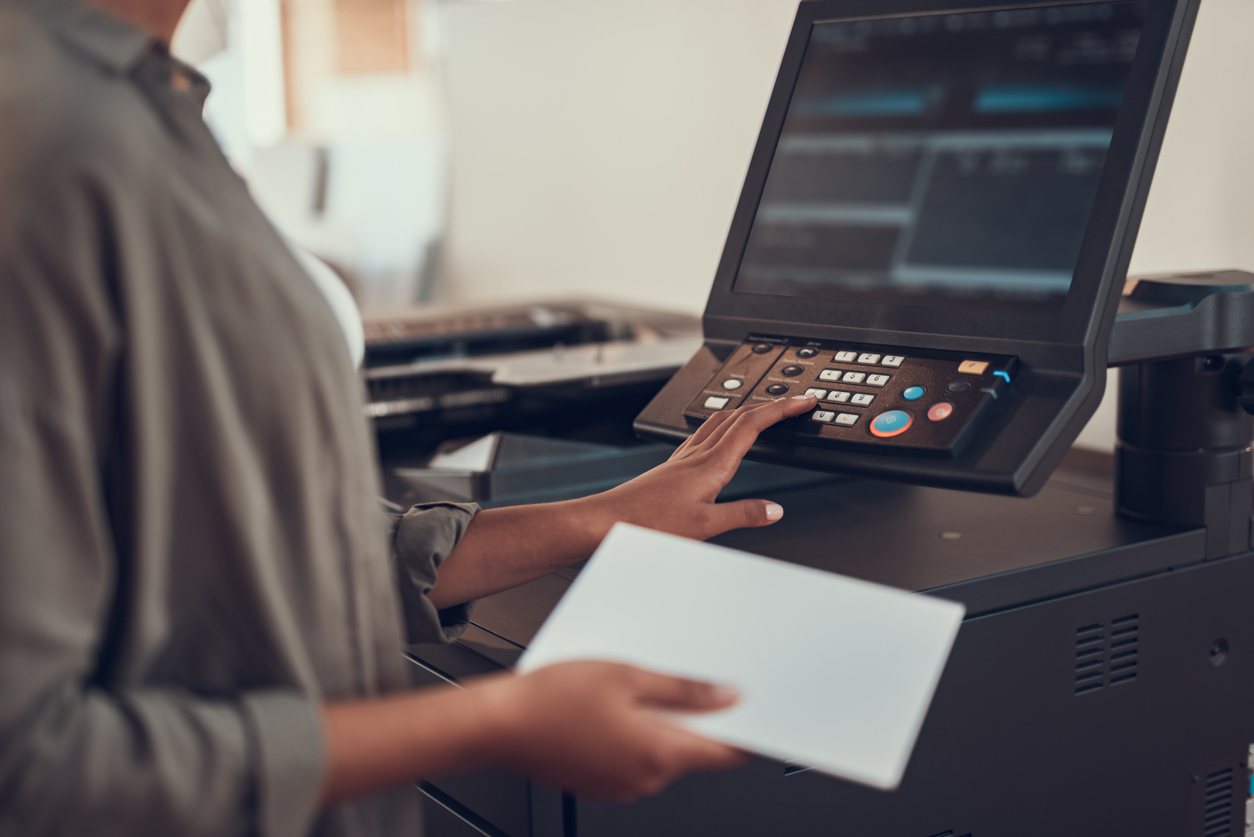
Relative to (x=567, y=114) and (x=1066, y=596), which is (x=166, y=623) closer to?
(x=1066, y=596)

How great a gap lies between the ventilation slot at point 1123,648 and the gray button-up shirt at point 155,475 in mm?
538

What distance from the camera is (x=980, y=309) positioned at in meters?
0.74

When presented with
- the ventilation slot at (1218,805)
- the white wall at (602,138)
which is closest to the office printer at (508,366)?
the white wall at (602,138)

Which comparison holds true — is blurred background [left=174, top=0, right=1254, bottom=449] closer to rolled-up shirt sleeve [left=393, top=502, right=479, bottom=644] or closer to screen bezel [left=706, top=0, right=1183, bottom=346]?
screen bezel [left=706, top=0, right=1183, bottom=346]

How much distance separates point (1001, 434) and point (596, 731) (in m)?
0.33

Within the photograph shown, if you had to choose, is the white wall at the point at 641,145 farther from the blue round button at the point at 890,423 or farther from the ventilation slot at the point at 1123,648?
the blue round button at the point at 890,423

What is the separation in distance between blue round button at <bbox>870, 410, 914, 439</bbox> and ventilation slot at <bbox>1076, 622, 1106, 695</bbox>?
22cm

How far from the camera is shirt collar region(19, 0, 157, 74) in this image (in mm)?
417

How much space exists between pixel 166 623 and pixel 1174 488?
27.7 inches

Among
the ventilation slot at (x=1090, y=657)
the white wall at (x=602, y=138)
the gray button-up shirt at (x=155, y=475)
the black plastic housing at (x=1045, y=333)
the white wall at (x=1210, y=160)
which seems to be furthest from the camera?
the white wall at (x=602, y=138)

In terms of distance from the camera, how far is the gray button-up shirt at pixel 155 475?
14.9 inches

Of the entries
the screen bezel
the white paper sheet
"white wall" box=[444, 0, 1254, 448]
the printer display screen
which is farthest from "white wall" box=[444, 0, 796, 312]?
the white paper sheet

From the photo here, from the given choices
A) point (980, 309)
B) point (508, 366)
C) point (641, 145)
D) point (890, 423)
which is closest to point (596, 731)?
point (890, 423)

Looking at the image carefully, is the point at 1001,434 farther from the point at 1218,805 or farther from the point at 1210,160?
the point at 1210,160
